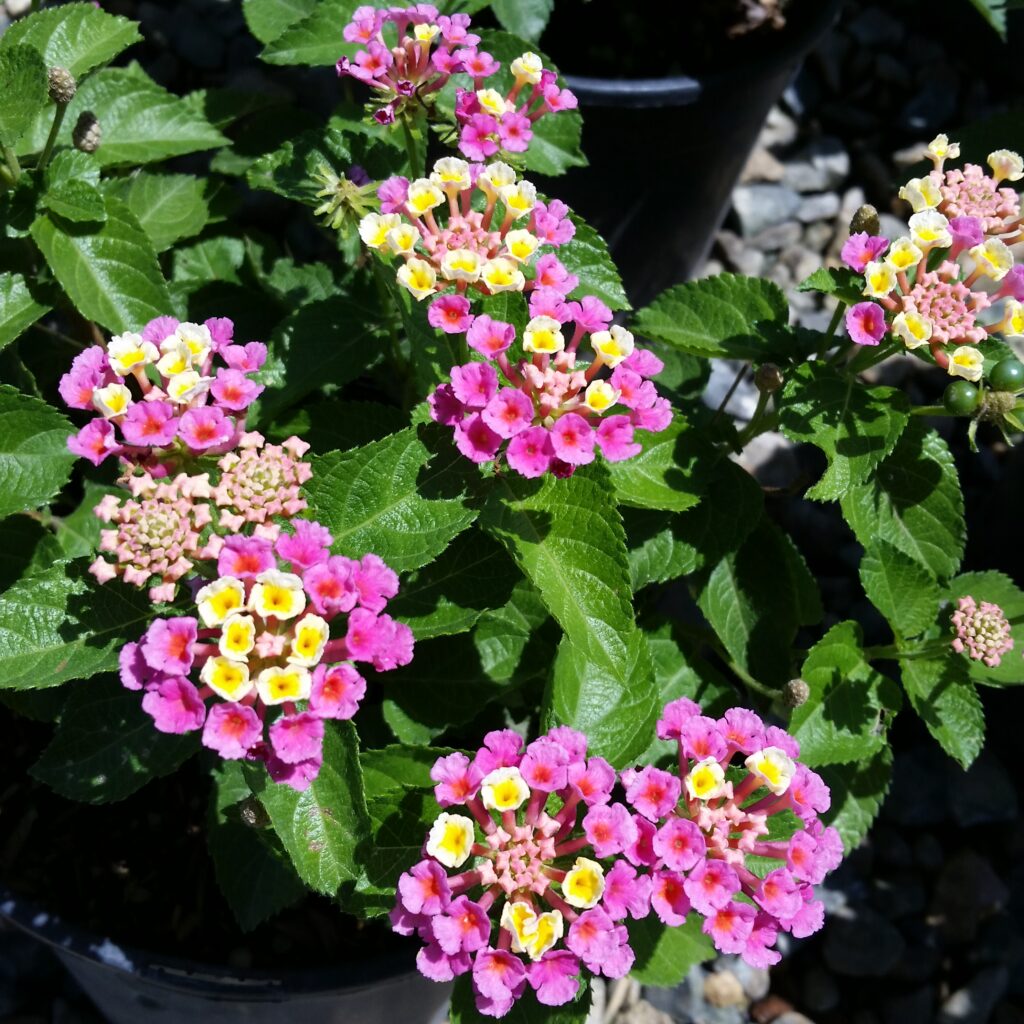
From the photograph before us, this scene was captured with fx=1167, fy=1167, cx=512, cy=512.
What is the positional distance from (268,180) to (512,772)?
2.89 ft

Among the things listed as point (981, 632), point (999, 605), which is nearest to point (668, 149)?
point (999, 605)

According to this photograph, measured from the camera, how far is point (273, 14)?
1843 millimetres

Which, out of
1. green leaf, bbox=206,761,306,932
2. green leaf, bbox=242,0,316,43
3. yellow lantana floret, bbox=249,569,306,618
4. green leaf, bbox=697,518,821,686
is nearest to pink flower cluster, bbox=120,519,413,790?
yellow lantana floret, bbox=249,569,306,618

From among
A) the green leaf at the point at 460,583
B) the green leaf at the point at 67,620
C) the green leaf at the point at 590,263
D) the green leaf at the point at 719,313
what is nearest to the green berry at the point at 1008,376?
the green leaf at the point at 719,313

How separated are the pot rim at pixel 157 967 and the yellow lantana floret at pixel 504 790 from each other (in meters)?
0.63

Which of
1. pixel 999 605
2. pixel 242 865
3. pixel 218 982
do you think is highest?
pixel 999 605

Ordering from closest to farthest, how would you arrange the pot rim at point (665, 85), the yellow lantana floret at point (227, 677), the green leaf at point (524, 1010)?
the yellow lantana floret at point (227, 677)
the green leaf at point (524, 1010)
the pot rim at point (665, 85)

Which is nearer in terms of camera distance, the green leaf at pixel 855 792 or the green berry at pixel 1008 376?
the green berry at pixel 1008 376

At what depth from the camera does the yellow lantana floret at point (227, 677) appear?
101 centimetres

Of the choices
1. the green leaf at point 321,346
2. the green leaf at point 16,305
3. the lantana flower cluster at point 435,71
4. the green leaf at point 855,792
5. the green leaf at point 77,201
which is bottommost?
the green leaf at point 855,792

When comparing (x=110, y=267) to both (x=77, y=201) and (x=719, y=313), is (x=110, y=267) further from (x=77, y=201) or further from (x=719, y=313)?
A: (x=719, y=313)

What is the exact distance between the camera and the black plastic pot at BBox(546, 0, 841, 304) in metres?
2.26

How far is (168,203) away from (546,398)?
0.93 metres

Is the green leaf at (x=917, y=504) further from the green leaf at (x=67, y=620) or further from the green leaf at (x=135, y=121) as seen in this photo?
the green leaf at (x=135, y=121)
